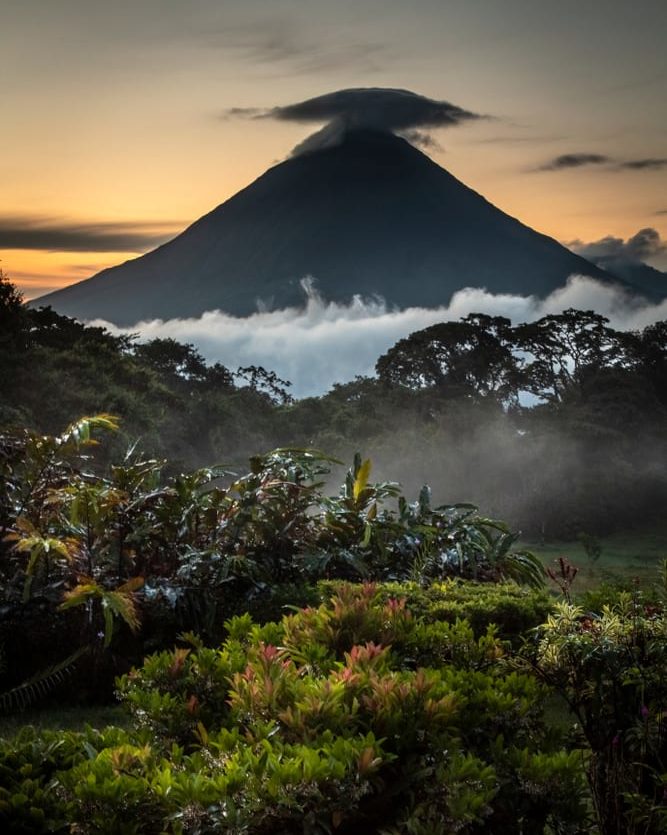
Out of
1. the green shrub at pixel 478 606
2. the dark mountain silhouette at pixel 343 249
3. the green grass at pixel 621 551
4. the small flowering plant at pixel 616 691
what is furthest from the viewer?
the dark mountain silhouette at pixel 343 249

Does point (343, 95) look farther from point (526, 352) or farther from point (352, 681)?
point (352, 681)

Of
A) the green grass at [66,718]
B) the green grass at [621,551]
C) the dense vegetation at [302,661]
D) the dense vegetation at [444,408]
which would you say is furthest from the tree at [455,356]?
the green grass at [66,718]

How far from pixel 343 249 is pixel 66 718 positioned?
282 feet

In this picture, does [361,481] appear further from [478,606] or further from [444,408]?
[444,408]

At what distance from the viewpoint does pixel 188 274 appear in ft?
298

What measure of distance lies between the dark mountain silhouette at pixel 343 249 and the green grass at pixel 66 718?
74.9 m

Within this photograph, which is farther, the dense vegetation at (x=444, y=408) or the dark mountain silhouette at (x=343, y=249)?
the dark mountain silhouette at (x=343, y=249)

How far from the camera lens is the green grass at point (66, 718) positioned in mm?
5805

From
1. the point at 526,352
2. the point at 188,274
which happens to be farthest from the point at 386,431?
the point at 188,274

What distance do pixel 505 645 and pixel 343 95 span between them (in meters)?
103

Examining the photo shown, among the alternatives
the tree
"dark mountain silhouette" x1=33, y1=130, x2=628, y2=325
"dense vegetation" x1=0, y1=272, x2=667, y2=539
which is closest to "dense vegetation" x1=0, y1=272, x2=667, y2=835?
"dense vegetation" x1=0, y1=272, x2=667, y2=539

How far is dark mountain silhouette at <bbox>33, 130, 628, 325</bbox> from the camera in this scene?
8544 centimetres

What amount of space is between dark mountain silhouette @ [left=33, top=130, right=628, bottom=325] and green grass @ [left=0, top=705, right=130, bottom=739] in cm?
7494

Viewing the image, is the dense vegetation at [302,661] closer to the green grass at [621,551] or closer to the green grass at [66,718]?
the green grass at [66,718]
